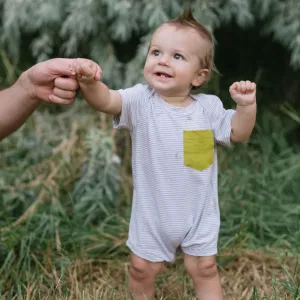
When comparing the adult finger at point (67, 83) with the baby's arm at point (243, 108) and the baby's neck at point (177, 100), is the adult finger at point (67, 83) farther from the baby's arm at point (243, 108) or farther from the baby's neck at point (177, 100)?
the baby's arm at point (243, 108)

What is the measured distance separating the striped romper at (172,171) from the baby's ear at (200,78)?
61mm

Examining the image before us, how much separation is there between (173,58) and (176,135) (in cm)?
26

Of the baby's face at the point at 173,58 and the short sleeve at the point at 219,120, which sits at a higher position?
the baby's face at the point at 173,58

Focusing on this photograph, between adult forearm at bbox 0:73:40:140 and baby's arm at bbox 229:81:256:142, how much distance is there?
738 millimetres

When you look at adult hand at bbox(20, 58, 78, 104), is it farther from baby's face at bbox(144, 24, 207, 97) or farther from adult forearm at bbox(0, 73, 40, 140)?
baby's face at bbox(144, 24, 207, 97)

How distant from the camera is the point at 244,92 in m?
2.04

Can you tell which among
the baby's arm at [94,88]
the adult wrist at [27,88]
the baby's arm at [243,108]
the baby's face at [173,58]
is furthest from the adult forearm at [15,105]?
the baby's arm at [243,108]

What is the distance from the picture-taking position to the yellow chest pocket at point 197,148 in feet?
6.75

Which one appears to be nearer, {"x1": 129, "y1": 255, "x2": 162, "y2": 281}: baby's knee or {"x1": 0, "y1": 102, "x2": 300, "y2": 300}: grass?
{"x1": 129, "y1": 255, "x2": 162, "y2": 281}: baby's knee

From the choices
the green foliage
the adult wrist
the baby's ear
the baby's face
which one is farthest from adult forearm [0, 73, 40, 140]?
the green foliage

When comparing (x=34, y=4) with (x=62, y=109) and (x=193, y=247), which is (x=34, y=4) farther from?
(x=193, y=247)

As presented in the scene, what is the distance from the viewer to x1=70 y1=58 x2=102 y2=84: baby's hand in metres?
1.92

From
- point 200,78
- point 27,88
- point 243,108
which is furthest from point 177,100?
point 27,88

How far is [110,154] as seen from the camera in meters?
3.31
